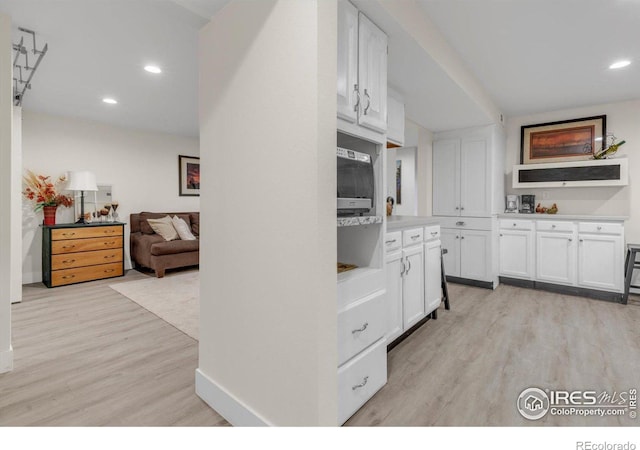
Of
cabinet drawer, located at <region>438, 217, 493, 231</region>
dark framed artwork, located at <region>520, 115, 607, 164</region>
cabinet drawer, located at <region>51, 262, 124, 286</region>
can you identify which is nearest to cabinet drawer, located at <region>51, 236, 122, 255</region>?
cabinet drawer, located at <region>51, 262, 124, 286</region>

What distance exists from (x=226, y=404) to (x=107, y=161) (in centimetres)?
489

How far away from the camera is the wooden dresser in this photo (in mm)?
4176

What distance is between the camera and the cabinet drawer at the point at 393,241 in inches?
86.2

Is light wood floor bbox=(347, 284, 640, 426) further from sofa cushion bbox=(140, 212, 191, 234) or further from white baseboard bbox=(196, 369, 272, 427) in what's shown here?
sofa cushion bbox=(140, 212, 191, 234)

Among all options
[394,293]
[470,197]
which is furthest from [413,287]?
[470,197]

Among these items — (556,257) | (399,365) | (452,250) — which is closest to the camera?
(399,365)

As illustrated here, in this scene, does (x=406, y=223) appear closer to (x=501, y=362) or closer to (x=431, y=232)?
(x=431, y=232)

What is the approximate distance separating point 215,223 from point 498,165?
4.09m

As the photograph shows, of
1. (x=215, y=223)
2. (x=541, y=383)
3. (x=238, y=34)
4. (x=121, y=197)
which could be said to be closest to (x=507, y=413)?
(x=541, y=383)

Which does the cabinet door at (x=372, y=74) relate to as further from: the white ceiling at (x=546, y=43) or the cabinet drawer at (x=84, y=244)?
the cabinet drawer at (x=84, y=244)

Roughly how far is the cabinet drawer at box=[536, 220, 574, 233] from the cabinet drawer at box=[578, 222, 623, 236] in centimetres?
10

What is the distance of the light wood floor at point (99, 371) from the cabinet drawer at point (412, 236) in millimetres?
Result: 1671

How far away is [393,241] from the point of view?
2262 mm
